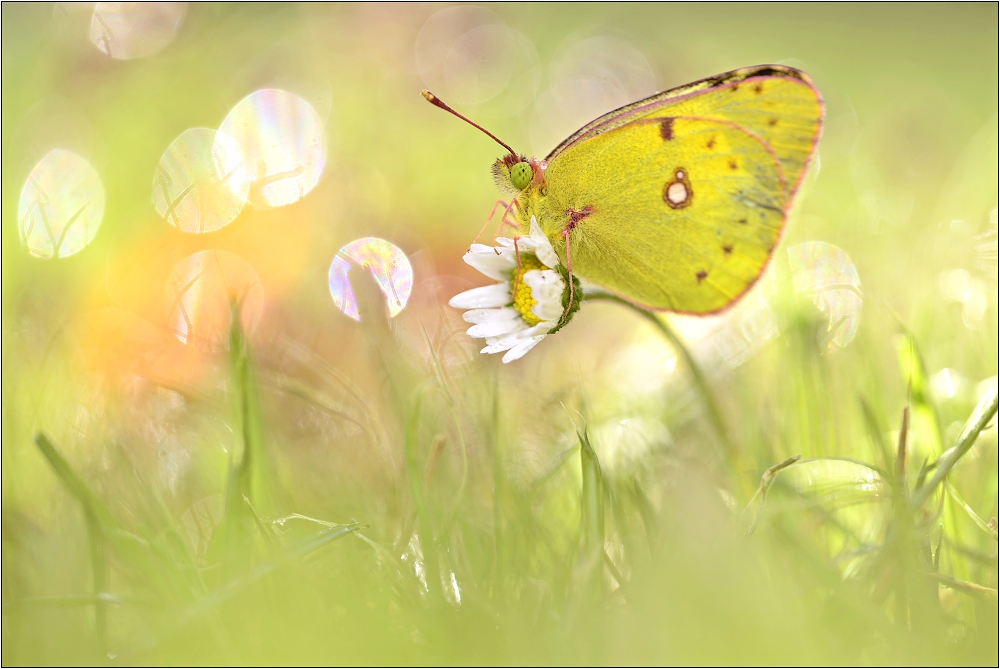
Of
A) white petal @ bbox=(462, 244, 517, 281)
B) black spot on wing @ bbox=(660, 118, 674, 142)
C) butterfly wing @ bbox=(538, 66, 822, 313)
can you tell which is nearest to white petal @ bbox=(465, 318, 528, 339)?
white petal @ bbox=(462, 244, 517, 281)

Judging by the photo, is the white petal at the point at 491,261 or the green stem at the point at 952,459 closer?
the green stem at the point at 952,459

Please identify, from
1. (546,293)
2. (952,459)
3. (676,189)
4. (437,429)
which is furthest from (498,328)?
(952,459)

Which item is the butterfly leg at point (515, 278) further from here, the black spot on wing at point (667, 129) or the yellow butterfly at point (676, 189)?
the black spot on wing at point (667, 129)

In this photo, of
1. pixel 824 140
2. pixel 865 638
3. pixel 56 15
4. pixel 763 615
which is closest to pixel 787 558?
pixel 865 638

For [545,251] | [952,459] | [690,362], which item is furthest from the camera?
[545,251]

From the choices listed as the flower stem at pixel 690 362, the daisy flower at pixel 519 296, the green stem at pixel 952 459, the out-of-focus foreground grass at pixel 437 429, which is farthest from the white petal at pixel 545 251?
the green stem at pixel 952 459

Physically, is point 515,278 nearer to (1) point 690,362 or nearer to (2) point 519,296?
(2) point 519,296

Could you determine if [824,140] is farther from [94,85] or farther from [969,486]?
[94,85]
